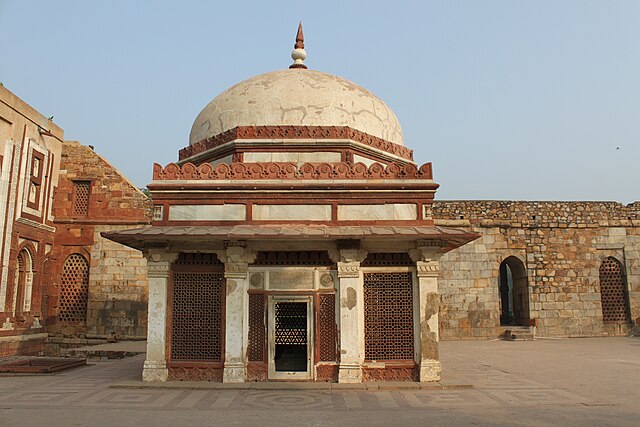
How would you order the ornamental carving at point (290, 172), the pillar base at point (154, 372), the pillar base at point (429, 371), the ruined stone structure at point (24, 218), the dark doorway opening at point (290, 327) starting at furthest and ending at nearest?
1. the ruined stone structure at point (24, 218)
2. the ornamental carving at point (290, 172)
3. the dark doorway opening at point (290, 327)
4. the pillar base at point (154, 372)
5. the pillar base at point (429, 371)

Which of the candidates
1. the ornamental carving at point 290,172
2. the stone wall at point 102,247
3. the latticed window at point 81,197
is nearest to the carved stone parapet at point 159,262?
the ornamental carving at point 290,172

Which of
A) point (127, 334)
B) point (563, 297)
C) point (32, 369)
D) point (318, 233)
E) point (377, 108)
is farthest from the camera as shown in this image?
point (563, 297)

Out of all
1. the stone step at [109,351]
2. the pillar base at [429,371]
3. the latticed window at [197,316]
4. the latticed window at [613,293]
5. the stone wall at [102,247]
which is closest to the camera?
the pillar base at [429,371]

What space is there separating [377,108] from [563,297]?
456 inches

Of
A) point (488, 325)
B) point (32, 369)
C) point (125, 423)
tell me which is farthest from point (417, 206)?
point (488, 325)

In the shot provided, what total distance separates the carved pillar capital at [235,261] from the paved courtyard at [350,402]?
1.91 metres

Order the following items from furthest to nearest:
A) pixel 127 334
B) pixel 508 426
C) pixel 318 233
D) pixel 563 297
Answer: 1. pixel 563 297
2. pixel 127 334
3. pixel 318 233
4. pixel 508 426

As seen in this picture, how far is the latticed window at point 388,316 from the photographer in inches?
350

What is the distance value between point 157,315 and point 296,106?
4889mm

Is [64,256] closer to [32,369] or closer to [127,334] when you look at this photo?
[127,334]

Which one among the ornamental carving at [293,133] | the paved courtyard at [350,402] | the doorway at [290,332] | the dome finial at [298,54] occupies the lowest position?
the paved courtyard at [350,402]

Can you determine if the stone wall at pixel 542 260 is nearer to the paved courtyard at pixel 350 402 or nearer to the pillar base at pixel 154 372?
the paved courtyard at pixel 350 402

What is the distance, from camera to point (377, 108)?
11.4 metres

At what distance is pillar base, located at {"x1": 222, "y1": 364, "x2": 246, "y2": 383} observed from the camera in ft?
28.4
